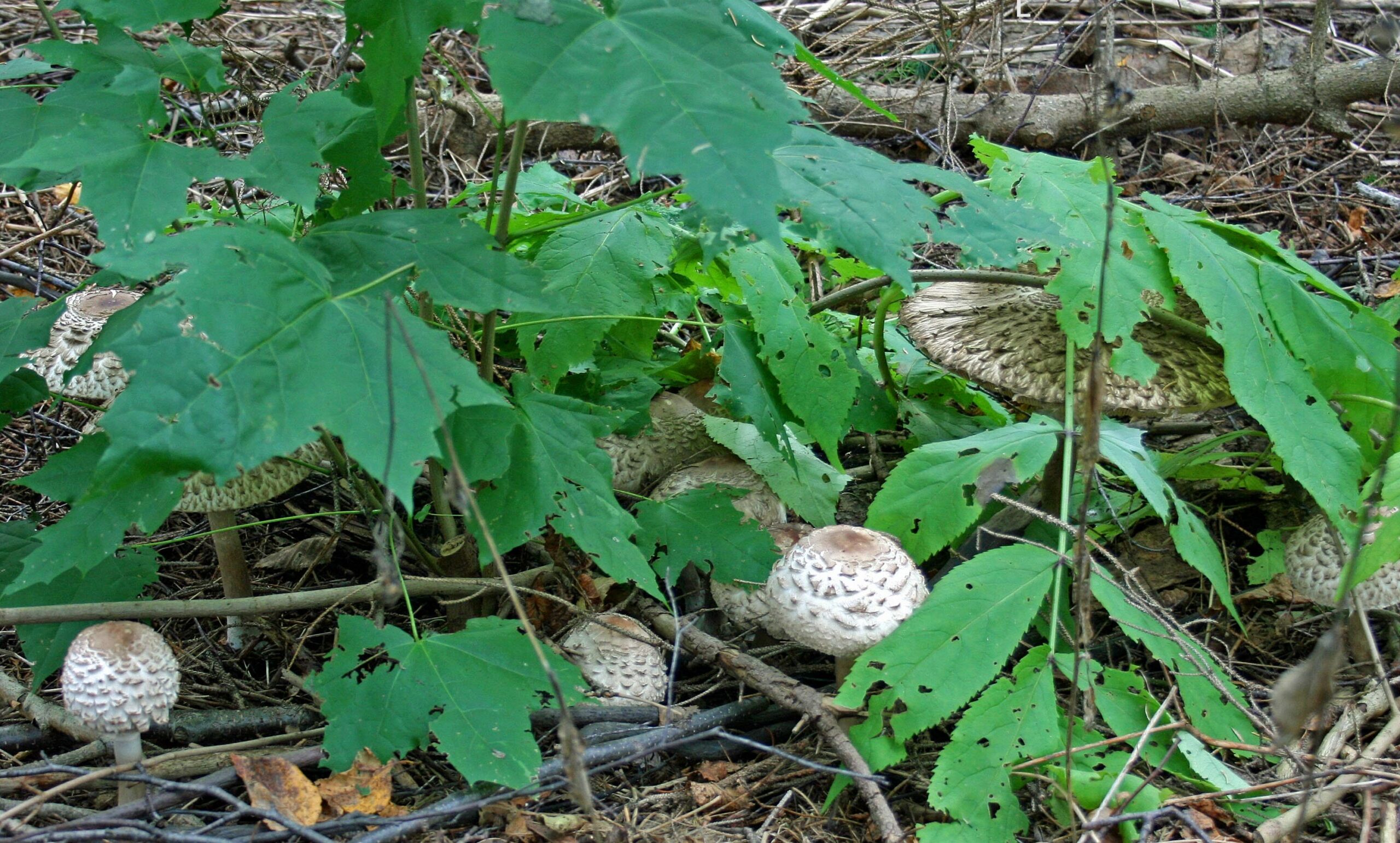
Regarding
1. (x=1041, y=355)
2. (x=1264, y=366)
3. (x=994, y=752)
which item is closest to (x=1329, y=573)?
(x=1264, y=366)

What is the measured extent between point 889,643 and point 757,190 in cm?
111

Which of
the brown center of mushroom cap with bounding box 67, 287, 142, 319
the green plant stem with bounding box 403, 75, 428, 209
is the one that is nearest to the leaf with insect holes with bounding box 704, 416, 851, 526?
the green plant stem with bounding box 403, 75, 428, 209

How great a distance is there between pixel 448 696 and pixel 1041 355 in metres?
1.82

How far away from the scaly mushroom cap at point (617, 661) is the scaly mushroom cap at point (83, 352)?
53.3 inches

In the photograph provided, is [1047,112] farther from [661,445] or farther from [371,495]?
[371,495]

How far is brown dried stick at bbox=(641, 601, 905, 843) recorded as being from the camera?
2.06m

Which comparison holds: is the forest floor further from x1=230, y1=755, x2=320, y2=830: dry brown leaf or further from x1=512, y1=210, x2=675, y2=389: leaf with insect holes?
x1=512, y1=210, x2=675, y2=389: leaf with insect holes

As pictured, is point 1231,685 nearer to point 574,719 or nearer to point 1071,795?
point 1071,795

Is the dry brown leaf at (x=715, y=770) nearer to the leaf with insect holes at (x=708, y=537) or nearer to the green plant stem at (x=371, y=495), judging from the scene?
the leaf with insect holes at (x=708, y=537)

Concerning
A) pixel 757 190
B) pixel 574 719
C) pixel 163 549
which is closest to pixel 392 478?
pixel 757 190

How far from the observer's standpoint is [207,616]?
2.34 metres

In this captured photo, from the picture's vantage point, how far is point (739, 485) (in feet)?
9.54

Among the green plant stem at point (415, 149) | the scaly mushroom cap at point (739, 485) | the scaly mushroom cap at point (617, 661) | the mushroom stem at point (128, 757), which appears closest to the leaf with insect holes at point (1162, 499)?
the scaly mushroom cap at point (739, 485)

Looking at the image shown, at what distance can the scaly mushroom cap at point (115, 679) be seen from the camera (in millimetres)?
2043
